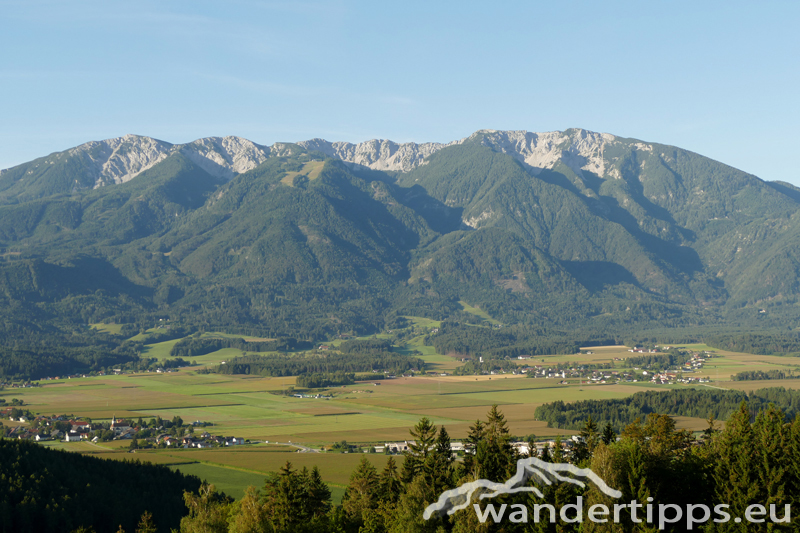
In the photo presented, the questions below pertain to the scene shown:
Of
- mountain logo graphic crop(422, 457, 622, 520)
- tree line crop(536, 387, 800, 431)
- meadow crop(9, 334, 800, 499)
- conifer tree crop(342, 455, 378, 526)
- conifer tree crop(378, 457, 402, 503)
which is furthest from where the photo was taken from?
tree line crop(536, 387, 800, 431)

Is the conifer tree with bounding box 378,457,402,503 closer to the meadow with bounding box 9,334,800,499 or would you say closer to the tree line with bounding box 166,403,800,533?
the tree line with bounding box 166,403,800,533

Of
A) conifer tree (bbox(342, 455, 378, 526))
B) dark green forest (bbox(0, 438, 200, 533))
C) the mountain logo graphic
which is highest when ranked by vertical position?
the mountain logo graphic

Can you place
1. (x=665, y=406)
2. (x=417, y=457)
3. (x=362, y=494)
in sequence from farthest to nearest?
(x=665, y=406) → (x=362, y=494) → (x=417, y=457)

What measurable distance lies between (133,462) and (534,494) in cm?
8252

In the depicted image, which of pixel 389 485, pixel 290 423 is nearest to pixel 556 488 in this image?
pixel 389 485

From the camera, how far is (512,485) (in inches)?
2335

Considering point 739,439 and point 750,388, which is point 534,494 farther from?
point 750,388

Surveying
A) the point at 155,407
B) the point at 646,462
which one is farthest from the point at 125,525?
the point at 155,407

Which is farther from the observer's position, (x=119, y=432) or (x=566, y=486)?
(x=119, y=432)

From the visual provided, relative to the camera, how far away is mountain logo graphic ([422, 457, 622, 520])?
5648 centimetres

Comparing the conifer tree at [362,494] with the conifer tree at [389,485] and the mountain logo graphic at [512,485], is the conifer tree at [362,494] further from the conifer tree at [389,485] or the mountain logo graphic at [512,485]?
the mountain logo graphic at [512,485]

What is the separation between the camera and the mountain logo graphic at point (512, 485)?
56.5 meters

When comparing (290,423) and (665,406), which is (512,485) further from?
(665,406)

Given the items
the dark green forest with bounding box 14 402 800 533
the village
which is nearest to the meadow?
the village
